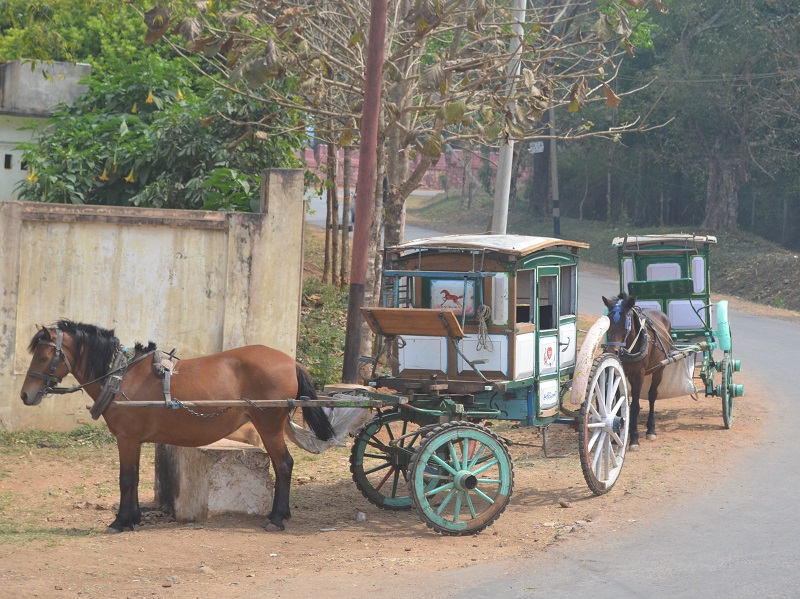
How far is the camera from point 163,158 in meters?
15.8

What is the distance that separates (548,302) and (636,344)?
83.9 inches

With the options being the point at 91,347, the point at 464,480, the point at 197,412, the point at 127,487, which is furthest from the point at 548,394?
the point at 91,347

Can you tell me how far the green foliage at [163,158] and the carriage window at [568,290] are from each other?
5.92m

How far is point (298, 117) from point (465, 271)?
8516mm

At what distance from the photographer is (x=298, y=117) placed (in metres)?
16.7

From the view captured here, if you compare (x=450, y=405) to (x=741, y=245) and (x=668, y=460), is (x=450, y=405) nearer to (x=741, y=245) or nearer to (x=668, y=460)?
(x=668, y=460)

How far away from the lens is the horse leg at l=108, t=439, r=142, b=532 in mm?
8406

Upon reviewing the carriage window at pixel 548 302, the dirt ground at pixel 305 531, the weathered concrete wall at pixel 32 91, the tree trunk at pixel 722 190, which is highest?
the tree trunk at pixel 722 190

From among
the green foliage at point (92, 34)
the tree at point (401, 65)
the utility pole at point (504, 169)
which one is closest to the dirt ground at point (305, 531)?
the tree at point (401, 65)

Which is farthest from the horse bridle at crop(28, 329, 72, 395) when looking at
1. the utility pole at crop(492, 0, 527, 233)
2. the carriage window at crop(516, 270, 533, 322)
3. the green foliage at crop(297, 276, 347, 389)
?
the utility pole at crop(492, 0, 527, 233)

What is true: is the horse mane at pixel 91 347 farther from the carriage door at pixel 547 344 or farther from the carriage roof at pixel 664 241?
the carriage roof at pixel 664 241

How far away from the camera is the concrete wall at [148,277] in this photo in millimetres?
11703

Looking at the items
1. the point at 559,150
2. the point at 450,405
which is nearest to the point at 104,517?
the point at 450,405

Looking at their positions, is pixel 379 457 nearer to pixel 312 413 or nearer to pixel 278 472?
pixel 312 413
